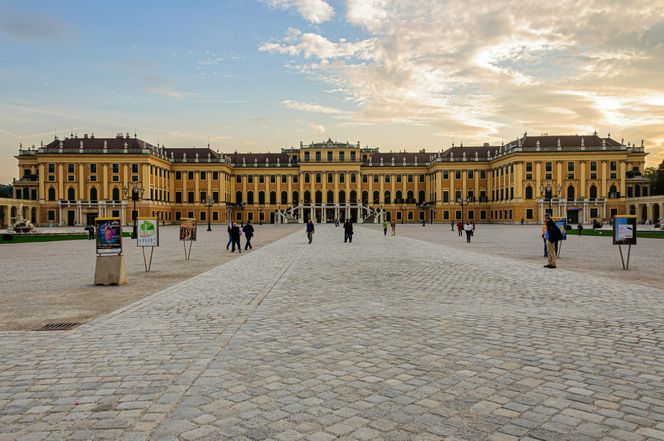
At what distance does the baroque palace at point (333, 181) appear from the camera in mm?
79750

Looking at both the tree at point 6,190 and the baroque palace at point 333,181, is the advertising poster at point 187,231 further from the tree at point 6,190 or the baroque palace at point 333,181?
the tree at point 6,190

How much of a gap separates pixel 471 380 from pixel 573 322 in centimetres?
362

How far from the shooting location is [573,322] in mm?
7805

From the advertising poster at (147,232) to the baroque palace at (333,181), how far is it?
5944 cm

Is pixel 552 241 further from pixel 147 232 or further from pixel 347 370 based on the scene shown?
pixel 147 232

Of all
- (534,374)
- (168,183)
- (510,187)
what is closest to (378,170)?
(510,187)

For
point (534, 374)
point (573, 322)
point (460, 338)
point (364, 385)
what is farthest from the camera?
point (573, 322)

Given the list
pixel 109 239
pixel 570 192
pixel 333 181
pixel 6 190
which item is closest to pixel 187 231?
pixel 109 239

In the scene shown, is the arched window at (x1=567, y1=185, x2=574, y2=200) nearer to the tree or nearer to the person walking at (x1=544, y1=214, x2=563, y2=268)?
the person walking at (x1=544, y1=214, x2=563, y2=268)

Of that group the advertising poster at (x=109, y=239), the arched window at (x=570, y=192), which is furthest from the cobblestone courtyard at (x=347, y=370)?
the arched window at (x=570, y=192)

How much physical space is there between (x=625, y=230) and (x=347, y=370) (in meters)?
15.2

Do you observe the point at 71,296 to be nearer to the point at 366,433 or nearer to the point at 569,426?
the point at 366,433

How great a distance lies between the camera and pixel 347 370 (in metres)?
5.40

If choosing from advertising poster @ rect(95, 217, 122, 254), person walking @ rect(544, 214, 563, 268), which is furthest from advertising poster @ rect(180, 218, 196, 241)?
person walking @ rect(544, 214, 563, 268)
